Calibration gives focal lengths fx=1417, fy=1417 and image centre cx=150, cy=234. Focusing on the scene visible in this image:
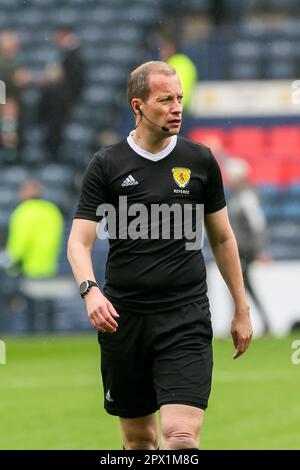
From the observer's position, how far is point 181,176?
674 cm

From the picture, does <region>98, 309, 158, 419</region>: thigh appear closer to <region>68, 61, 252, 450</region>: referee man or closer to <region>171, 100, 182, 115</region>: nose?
<region>68, 61, 252, 450</region>: referee man

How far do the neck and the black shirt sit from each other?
0.03 metres

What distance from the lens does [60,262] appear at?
19.7m

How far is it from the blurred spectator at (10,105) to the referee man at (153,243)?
14.0 m

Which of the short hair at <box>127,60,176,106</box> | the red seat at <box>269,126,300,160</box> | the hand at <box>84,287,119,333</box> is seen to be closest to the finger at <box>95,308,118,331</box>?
the hand at <box>84,287,119,333</box>

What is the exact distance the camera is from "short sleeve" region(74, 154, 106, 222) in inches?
266

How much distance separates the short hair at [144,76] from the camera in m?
6.67

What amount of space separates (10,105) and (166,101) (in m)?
14.4

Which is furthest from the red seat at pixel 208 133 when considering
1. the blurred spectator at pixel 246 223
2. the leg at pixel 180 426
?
the leg at pixel 180 426

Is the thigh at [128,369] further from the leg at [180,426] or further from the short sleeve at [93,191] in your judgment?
the short sleeve at [93,191]

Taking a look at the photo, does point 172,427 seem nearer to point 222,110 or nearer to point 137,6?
point 222,110

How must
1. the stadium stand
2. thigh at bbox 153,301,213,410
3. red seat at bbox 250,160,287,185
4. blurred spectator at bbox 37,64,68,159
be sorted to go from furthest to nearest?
blurred spectator at bbox 37,64,68,159
red seat at bbox 250,160,287,185
the stadium stand
thigh at bbox 153,301,213,410
